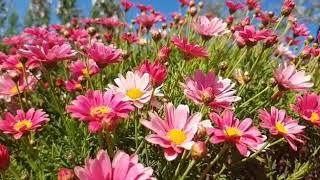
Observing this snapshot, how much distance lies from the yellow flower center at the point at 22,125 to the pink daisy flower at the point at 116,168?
47cm

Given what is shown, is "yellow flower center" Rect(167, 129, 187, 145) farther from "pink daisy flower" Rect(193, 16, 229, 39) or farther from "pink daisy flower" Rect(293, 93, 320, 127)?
"pink daisy flower" Rect(193, 16, 229, 39)

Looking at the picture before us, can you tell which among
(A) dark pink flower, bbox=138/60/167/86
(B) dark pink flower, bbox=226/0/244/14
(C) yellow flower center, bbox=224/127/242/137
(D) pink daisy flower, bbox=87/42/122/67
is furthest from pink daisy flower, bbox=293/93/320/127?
(B) dark pink flower, bbox=226/0/244/14

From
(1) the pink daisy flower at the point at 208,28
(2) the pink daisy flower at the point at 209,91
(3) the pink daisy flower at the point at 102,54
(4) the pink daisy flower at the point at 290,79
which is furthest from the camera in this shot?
(1) the pink daisy flower at the point at 208,28

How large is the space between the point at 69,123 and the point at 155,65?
45 centimetres

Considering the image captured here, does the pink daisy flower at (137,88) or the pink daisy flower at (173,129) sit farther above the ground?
the pink daisy flower at (137,88)

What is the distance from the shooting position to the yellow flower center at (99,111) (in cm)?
123

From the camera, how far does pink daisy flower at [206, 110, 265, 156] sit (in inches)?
50.6

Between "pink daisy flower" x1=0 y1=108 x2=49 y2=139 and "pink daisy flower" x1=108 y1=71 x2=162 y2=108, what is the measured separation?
25cm

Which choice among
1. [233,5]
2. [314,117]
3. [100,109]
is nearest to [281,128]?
[314,117]

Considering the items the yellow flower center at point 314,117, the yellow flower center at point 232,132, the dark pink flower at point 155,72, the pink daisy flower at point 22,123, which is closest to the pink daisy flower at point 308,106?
the yellow flower center at point 314,117

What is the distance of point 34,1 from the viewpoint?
903cm

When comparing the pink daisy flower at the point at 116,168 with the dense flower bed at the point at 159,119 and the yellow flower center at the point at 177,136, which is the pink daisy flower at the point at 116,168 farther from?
the yellow flower center at the point at 177,136

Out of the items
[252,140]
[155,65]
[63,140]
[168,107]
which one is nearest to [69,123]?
[63,140]

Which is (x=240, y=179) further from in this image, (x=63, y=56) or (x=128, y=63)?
(x=128, y=63)
